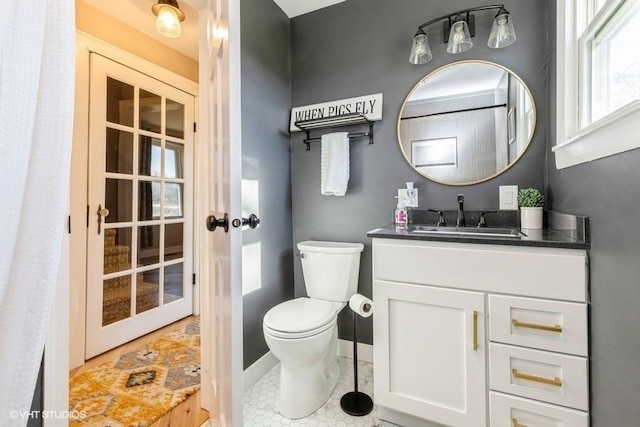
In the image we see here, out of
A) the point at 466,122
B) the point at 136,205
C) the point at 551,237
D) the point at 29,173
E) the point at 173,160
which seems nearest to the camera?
the point at 29,173

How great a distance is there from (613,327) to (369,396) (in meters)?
1.10

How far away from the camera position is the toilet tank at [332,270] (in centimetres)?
166

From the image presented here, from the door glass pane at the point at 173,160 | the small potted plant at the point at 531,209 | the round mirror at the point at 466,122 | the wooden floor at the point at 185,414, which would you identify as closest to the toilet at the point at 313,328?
the wooden floor at the point at 185,414

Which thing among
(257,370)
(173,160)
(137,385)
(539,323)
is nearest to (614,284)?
(539,323)

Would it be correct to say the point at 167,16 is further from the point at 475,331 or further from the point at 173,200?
the point at 475,331

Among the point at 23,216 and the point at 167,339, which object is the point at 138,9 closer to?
the point at 23,216

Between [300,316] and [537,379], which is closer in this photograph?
[537,379]

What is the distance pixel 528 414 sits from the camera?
1029 mm

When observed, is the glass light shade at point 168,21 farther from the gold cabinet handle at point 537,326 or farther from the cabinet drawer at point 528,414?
the cabinet drawer at point 528,414

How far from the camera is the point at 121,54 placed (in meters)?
2.00

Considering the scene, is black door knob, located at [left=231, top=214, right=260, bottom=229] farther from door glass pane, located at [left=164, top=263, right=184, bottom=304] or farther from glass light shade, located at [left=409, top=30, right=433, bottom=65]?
door glass pane, located at [left=164, top=263, right=184, bottom=304]

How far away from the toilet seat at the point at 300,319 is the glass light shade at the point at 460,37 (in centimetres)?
159

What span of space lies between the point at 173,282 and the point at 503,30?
2837 mm

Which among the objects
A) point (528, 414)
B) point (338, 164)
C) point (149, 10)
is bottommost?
point (528, 414)
